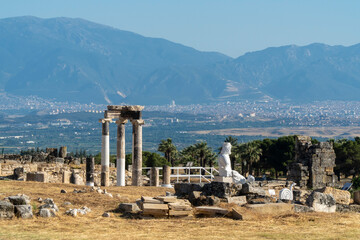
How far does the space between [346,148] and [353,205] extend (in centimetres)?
6524

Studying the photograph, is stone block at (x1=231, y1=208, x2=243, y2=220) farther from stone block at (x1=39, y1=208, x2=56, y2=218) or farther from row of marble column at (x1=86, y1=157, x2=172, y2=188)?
row of marble column at (x1=86, y1=157, x2=172, y2=188)

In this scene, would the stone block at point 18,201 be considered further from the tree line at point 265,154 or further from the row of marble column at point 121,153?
the tree line at point 265,154

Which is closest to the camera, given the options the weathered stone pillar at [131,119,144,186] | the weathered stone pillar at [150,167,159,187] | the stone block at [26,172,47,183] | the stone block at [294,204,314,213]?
the stone block at [294,204,314,213]

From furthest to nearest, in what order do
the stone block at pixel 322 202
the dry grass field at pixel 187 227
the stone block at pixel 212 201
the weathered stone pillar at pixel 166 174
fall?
the weathered stone pillar at pixel 166 174
the stone block at pixel 322 202
the stone block at pixel 212 201
the dry grass field at pixel 187 227

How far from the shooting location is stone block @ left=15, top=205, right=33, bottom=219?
738 inches

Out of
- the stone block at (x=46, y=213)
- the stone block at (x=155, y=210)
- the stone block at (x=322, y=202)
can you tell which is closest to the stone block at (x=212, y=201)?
the stone block at (x=155, y=210)

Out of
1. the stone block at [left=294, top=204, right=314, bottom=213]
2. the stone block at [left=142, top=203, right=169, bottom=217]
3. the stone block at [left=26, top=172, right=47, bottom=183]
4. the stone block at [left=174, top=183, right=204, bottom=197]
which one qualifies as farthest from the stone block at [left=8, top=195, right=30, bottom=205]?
the stone block at [left=26, top=172, right=47, bottom=183]

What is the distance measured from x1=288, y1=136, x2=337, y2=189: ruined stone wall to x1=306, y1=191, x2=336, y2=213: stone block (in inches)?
1069

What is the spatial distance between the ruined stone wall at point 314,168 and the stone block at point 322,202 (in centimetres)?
2716

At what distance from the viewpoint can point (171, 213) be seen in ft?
64.0

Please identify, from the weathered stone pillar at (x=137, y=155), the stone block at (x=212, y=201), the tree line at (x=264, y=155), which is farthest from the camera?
the tree line at (x=264, y=155)

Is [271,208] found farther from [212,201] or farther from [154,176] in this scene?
[154,176]

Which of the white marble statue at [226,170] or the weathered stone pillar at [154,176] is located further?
the weathered stone pillar at [154,176]

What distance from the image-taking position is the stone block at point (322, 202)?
2122cm
